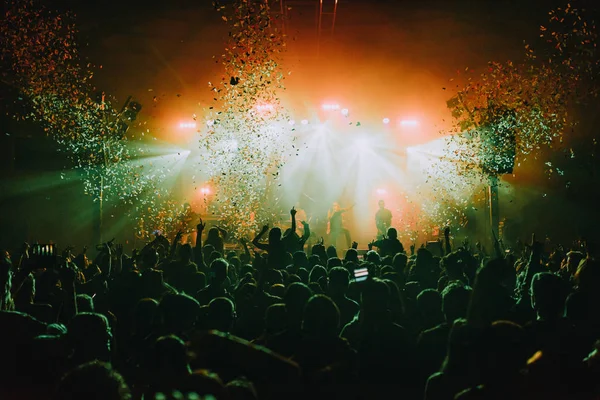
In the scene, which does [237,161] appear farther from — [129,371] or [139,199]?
[129,371]

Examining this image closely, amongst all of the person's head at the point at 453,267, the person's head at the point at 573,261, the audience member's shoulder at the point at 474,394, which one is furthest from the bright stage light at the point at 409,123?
the audience member's shoulder at the point at 474,394

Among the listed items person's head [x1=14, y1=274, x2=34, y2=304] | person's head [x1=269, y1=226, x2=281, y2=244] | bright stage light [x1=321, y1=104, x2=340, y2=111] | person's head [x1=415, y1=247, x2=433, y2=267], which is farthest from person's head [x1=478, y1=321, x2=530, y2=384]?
bright stage light [x1=321, y1=104, x2=340, y2=111]

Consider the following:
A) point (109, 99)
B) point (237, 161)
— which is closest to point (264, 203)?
point (237, 161)

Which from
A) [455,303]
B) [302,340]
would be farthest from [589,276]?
[302,340]

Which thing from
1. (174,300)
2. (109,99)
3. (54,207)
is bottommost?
(174,300)

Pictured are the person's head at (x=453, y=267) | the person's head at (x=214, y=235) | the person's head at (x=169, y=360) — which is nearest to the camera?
the person's head at (x=169, y=360)

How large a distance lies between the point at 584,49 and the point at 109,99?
18758 mm

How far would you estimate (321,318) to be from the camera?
126 inches

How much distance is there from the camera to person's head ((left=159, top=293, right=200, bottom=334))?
11.7ft

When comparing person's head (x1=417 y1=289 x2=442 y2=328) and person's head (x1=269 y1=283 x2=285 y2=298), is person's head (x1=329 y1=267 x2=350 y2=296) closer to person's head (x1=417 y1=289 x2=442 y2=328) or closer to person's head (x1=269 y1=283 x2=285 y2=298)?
person's head (x1=269 y1=283 x2=285 y2=298)

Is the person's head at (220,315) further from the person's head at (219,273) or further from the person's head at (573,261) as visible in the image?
the person's head at (573,261)

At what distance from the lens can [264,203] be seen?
2580 centimetres

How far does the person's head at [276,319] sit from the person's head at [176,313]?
0.63 meters

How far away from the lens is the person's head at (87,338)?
10.3 ft
